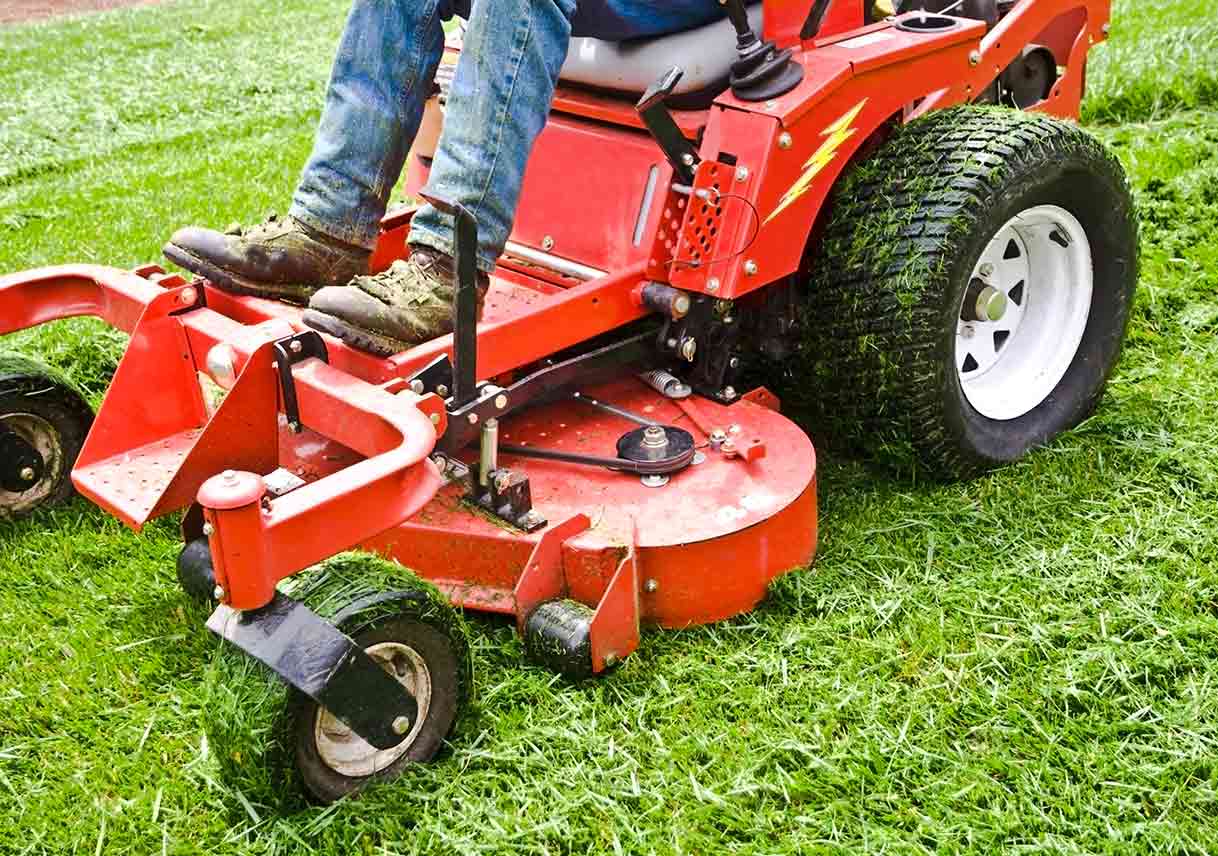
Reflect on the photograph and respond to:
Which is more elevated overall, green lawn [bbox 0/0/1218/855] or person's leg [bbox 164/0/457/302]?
person's leg [bbox 164/0/457/302]

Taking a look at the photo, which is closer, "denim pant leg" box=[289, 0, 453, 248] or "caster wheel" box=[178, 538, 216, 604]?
"caster wheel" box=[178, 538, 216, 604]

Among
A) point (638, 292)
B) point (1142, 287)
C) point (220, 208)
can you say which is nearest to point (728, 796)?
point (638, 292)

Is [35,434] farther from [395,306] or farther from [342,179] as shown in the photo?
[395,306]

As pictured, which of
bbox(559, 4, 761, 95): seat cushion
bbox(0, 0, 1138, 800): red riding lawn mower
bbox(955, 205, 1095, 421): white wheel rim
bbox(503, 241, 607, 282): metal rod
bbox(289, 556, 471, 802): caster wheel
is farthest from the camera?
bbox(955, 205, 1095, 421): white wheel rim

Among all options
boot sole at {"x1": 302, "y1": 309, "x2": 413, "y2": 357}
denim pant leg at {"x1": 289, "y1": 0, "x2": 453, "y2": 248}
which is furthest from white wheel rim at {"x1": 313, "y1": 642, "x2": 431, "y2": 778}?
denim pant leg at {"x1": 289, "y1": 0, "x2": 453, "y2": 248}

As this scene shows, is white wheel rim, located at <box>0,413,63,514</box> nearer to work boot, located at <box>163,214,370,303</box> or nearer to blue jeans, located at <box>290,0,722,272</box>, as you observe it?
work boot, located at <box>163,214,370,303</box>

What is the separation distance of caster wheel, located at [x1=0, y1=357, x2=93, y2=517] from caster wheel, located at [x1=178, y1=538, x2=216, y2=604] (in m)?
0.55

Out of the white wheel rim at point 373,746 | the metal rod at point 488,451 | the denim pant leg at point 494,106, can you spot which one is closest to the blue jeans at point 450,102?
the denim pant leg at point 494,106

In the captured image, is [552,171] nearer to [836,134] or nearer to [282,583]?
[836,134]

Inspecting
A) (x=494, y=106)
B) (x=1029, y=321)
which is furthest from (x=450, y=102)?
(x=1029, y=321)

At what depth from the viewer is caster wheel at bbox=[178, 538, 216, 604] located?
2.48 m

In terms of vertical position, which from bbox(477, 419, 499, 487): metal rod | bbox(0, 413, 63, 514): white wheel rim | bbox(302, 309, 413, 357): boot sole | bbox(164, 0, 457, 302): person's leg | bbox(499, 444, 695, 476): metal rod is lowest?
bbox(0, 413, 63, 514): white wheel rim

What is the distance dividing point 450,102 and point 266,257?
0.48m

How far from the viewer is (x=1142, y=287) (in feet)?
12.6
